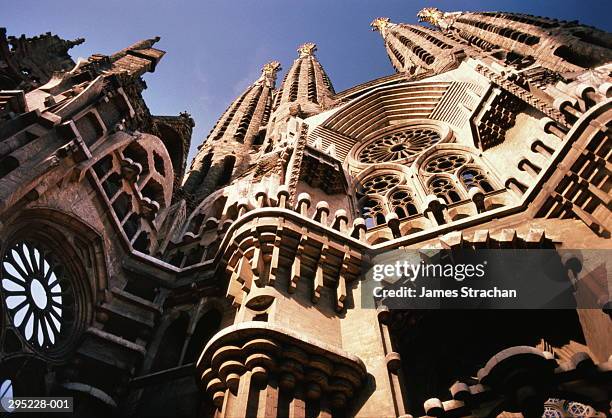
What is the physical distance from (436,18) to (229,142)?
3840cm

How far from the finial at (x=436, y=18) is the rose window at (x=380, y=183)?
39600 mm

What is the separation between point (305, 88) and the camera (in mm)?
38250

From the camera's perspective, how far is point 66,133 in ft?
36.7

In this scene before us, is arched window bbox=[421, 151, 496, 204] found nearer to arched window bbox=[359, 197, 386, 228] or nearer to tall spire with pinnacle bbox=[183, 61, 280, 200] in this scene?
arched window bbox=[359, 197, 386, 228]

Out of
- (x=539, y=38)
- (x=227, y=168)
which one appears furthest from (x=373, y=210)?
(x=539, y=38)

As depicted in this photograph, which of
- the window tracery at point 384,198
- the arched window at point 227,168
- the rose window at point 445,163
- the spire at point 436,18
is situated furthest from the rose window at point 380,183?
the spire at point 436,18

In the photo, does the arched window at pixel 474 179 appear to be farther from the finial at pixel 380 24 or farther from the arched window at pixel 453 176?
the finial at pixel 380 24

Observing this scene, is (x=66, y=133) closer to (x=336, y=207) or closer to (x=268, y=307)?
(x=268, y=307)

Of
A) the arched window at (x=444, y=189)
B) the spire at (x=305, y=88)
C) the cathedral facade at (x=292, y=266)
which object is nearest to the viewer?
the cathedral facade at (x=292, y=266)

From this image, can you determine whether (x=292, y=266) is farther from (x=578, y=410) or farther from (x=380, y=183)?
(x=380, y=183)

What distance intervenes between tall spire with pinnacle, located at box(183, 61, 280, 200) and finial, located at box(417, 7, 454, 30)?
64.3 feet

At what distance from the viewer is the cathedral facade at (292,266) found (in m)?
7.39

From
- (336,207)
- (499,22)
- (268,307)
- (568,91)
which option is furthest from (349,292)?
(499,22)

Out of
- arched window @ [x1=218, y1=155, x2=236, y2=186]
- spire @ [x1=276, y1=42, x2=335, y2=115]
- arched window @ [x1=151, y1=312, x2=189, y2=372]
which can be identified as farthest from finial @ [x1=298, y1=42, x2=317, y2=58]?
arched window @ [x1=151, y1=312, x2=189, y2=372]
